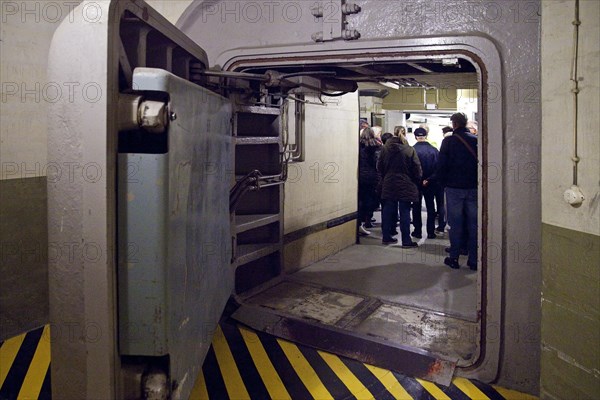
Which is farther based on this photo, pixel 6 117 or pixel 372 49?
pixel 6 117

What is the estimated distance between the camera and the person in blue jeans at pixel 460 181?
520 cm

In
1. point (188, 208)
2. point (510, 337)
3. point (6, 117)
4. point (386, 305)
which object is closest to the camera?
point (188, 208)

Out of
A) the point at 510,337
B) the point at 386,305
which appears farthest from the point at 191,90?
the point at 386,305

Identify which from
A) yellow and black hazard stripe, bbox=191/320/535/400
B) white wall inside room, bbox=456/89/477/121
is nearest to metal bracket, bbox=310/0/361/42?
yellow and black hazard stripe, bbox=191/320/535/400

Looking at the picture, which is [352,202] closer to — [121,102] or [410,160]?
[410,160]

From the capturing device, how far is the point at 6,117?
10.8 ft

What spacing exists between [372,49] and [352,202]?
11.7ft

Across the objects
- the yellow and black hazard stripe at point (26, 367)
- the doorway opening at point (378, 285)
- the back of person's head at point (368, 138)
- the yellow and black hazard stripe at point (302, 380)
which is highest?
the back of person's head at point (368, 138)

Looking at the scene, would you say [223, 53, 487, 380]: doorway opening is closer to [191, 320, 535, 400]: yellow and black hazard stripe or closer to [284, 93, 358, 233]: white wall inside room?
[284, 93, 358, 233]: white wall inside room

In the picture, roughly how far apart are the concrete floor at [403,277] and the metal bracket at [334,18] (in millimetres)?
2195

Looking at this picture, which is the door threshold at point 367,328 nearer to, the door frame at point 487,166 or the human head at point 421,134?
the door frame at point 487,166

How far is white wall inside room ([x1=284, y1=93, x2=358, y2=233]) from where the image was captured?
202 inches

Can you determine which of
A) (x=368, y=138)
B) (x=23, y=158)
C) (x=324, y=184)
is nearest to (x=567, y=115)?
(x=23, y=158)

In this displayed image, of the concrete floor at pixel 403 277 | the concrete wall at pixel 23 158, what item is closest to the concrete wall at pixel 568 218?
the concrete floor at pixel 403 277
